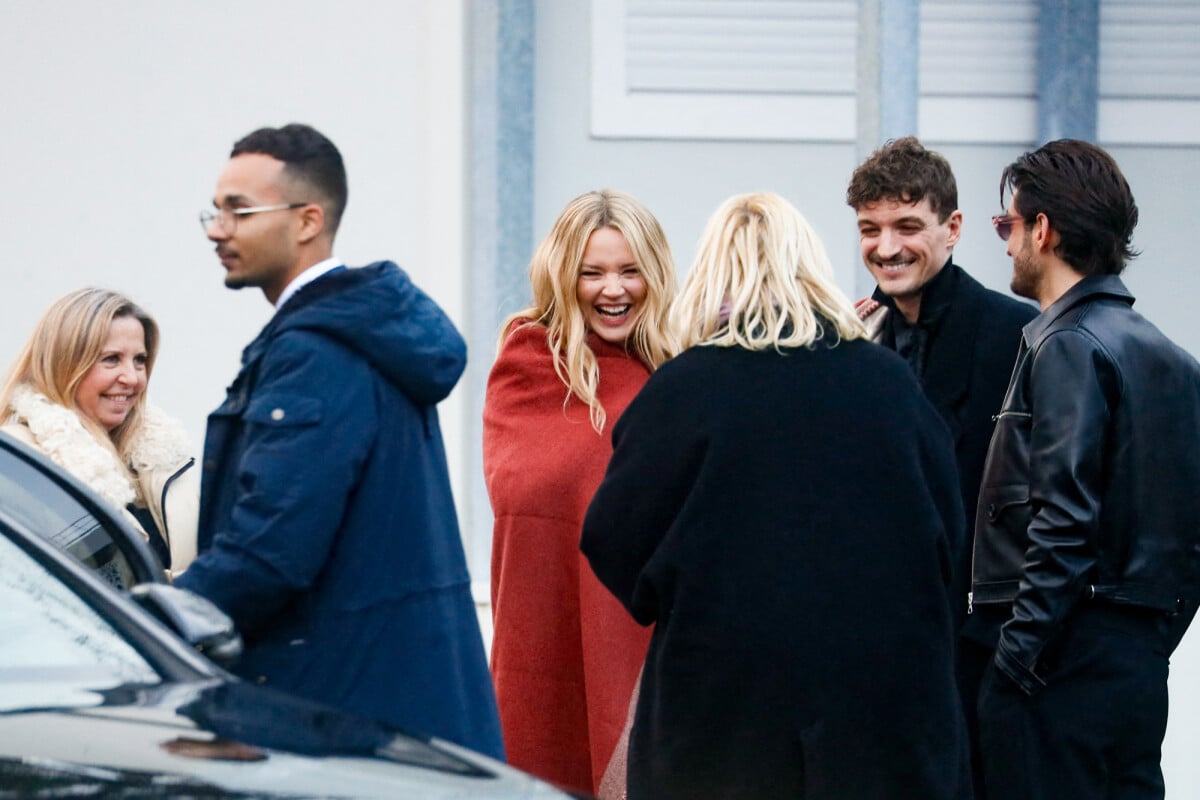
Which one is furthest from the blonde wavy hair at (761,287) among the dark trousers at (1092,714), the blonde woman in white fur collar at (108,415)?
the blonde woman in white fur collar at (108,415)

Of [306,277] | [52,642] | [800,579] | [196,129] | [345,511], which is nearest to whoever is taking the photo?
[52,642]

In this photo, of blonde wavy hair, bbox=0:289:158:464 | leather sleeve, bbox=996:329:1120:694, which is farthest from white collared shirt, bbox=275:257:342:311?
leather sleeve, bbox=996:329:1120:694

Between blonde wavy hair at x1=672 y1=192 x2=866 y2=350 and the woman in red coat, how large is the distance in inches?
39.4

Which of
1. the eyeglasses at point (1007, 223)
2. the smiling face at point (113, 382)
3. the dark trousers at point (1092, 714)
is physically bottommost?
the dark trousers at point (1092, 714)

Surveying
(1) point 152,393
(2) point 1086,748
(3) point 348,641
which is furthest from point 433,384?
(1) point 152,393

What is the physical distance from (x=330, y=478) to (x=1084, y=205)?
1.85 meters

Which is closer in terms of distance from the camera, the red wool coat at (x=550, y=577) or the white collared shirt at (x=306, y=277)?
the white collared shirt at (x=306, y=277)

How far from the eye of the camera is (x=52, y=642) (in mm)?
2480

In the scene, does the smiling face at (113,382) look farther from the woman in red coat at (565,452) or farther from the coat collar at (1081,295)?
the coat collar at (1081,295)

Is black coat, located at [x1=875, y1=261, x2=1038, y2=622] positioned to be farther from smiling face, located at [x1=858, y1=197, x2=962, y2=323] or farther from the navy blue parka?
the navy blue parka

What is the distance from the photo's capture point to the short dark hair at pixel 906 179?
4.17 metres

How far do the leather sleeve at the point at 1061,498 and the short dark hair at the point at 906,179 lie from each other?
0.70 meters

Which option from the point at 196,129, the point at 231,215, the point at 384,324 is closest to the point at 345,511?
the point at 384,324

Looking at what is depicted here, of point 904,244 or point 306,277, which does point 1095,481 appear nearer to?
point 904,244
